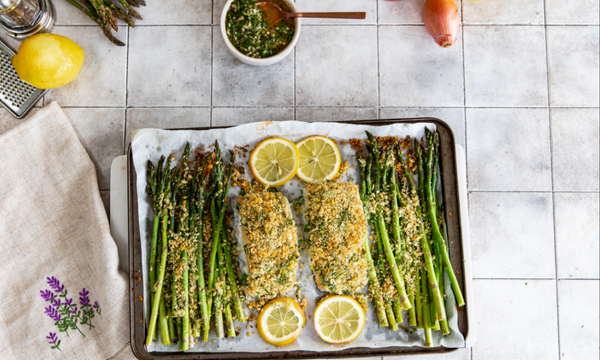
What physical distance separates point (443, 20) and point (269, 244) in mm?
2216

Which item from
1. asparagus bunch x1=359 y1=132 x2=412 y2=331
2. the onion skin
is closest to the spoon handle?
the onion skin

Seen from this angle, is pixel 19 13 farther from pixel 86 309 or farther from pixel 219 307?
pixel 219 307

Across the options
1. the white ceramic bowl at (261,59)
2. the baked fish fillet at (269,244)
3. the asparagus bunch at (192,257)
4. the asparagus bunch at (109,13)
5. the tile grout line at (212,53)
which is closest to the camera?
the baked fish fillet at (269,244)

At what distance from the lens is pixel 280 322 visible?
9.00 feet

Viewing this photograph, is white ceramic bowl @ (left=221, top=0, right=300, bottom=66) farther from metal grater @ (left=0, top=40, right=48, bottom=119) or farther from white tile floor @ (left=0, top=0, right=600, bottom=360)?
metal grater @ (left=0, top=40, right=48, bottom=119)

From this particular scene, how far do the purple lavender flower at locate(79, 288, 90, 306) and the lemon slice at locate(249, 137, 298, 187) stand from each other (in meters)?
1.60

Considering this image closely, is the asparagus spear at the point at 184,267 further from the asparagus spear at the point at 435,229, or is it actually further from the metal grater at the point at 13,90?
the asparagus spear at the point at 435,229

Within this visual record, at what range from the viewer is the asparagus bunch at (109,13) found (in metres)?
3.06

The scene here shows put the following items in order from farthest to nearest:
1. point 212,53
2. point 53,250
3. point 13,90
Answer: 1. point 212,53
2. point 13,90
3. point 53,250

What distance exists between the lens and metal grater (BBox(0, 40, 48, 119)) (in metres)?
A: 3.09

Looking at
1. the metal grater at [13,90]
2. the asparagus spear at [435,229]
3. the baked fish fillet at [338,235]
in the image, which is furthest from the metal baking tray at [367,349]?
the metal grater at [13,90]

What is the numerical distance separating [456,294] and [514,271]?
0.75m

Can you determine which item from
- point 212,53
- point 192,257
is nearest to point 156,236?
point 192,257

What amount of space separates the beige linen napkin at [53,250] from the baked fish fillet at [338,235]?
1.51 m
